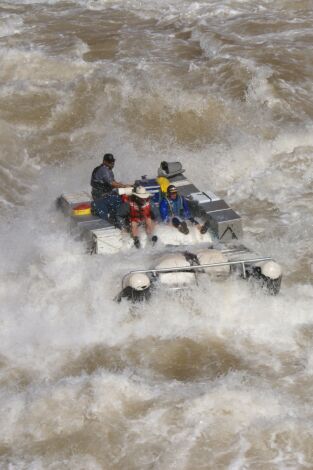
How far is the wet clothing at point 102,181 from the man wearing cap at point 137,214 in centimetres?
75

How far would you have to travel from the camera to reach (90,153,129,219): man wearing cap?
12.2 meters

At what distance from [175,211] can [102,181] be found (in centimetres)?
136

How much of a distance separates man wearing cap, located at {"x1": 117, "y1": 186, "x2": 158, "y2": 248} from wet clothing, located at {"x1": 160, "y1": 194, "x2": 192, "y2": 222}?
0.23 m

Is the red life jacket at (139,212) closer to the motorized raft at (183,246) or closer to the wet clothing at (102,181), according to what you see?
the motorized raft at (183,246)

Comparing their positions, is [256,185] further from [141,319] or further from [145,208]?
[141,319]

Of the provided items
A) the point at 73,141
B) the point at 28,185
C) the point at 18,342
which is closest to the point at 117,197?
the point at 18,342

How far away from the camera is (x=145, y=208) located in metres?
11.7

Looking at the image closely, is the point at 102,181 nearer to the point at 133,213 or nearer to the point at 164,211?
the point at 133,213

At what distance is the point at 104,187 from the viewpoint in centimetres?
1248

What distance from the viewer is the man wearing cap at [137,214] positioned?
1156cm

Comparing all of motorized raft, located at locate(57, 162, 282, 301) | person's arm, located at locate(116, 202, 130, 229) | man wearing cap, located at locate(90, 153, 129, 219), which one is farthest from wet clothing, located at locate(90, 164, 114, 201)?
person's arm, located at locate(116, 202, 130, 229)

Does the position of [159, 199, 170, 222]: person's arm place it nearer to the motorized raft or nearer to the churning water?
the motorized raft

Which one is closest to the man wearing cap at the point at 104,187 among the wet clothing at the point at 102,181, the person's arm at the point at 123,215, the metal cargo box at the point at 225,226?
the wet clothing at the point at 102,181

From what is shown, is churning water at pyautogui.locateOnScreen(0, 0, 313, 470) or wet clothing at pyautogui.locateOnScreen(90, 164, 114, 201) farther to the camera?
wet clothing at pyautogui.locateOnScreen(90, 164, 114, 201)
